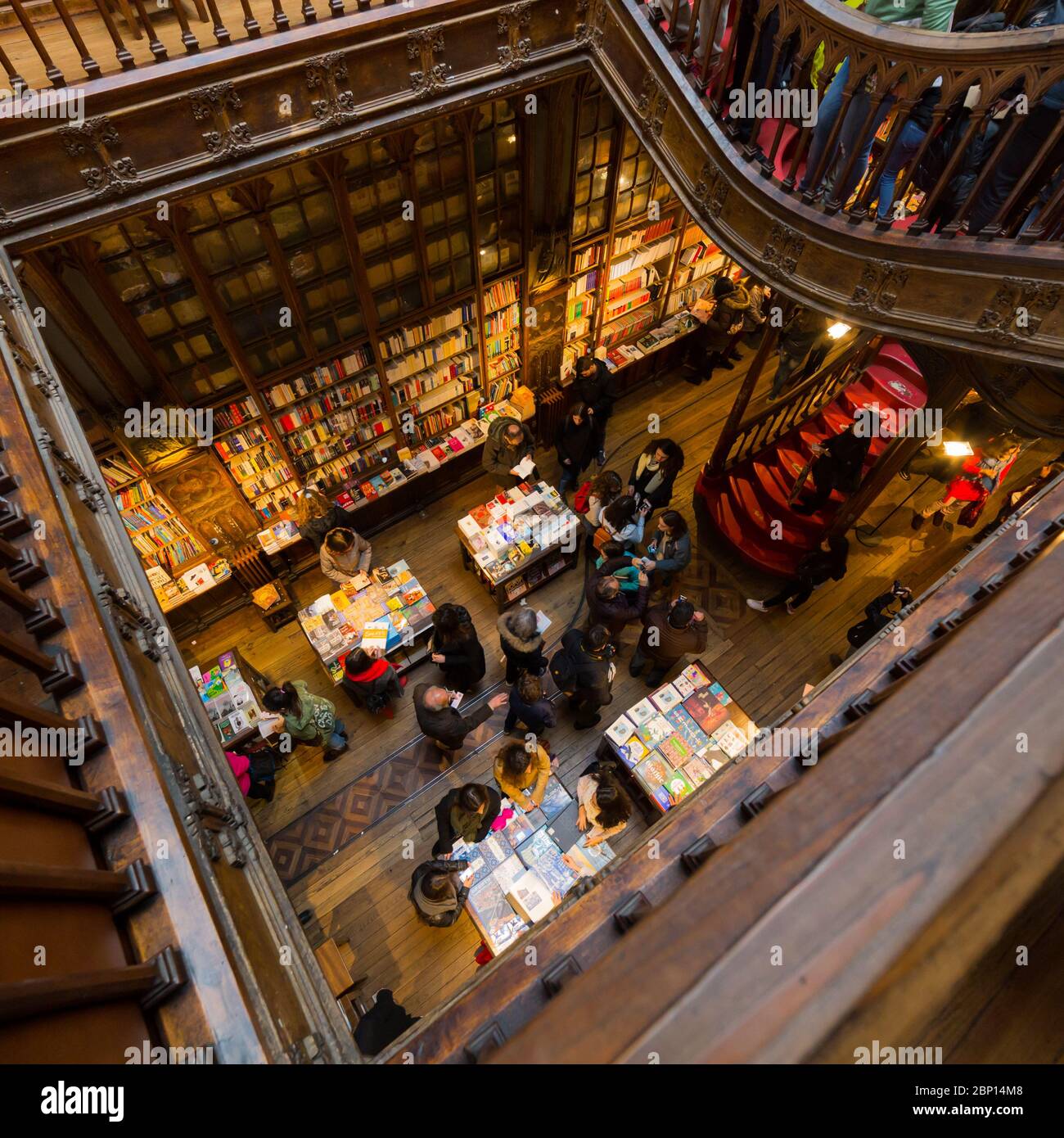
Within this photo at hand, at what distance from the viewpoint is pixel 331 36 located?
422cm

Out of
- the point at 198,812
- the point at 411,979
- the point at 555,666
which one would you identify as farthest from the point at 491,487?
the point at 198,812

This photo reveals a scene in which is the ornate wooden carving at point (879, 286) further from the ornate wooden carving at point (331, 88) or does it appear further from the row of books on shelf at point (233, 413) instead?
the row of books on shelf at point (233, 413)

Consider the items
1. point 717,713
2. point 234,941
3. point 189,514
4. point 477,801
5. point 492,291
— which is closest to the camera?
point 234,941

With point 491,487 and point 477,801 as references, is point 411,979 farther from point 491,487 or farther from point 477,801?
point 491,487

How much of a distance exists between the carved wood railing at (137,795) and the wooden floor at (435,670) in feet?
10.2

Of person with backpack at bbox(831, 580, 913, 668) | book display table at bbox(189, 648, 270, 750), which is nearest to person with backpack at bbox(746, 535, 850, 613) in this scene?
person with backpack at bbox(831, 580, 913, 668)

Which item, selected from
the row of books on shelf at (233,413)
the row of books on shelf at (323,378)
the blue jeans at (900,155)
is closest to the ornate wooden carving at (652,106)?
the blue jeans at (900,155)

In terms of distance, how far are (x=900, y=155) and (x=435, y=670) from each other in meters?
5.84

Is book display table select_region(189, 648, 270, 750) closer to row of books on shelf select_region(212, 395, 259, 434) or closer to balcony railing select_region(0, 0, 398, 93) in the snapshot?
row of books on shelf select_region(212, 395, 259, 434)

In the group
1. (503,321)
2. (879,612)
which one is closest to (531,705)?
(879,612)

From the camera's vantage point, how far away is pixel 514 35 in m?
4.95

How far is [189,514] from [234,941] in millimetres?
5313

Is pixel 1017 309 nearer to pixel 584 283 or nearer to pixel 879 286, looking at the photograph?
pixel 879 286
